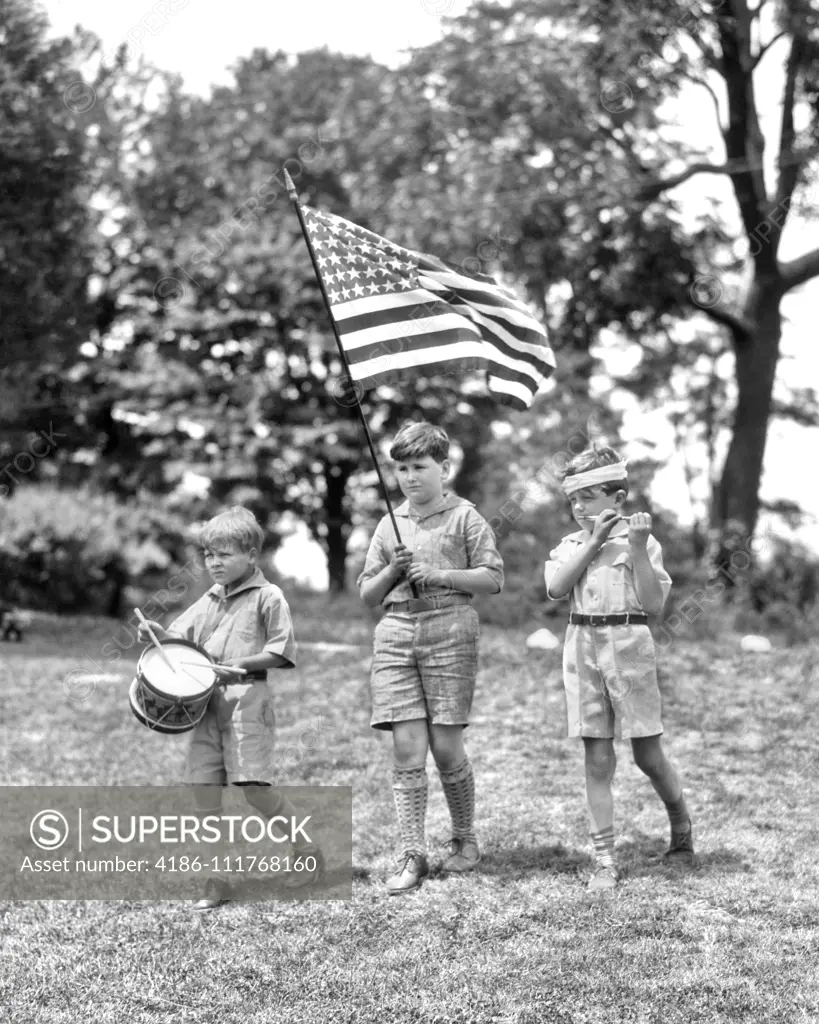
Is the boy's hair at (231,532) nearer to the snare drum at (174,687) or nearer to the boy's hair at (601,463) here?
the snare drum at (174,687)

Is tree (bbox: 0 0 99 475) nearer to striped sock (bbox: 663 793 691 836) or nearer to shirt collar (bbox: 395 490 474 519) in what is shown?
shirt collar (bbox: 395 490 474 519)

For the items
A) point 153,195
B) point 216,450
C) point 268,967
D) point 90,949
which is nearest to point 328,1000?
point 268,967

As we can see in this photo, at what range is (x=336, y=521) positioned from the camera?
89.3 feet

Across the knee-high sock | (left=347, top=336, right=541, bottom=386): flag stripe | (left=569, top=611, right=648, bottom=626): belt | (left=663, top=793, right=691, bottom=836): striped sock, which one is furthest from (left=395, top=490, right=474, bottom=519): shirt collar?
(left=663, top=793, right=691, bottom=836): striped sock

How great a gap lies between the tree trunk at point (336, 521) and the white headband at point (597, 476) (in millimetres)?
21929

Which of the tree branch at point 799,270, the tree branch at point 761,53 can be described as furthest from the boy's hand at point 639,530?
the tree branch at point 761,53

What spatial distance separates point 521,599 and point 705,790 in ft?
23.3

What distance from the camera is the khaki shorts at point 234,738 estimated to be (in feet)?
15.4

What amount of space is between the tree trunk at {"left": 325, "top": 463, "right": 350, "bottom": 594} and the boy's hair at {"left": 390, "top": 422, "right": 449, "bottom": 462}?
21818mm

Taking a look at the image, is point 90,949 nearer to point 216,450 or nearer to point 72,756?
point 72,756

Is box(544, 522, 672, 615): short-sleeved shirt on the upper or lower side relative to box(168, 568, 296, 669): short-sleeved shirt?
upper

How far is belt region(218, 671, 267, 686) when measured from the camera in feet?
15.5

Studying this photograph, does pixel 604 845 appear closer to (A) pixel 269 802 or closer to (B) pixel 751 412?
(A) pixel 269 802

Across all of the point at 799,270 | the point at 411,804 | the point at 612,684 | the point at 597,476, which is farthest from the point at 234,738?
the point at 799,270
